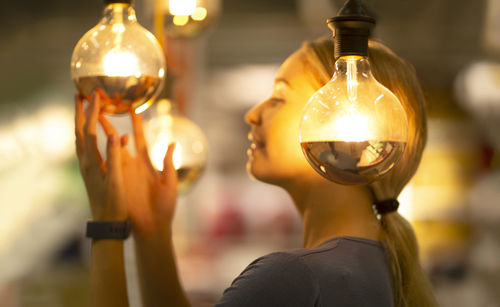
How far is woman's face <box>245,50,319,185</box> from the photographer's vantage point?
4.89ft

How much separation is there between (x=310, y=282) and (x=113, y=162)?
54 cm

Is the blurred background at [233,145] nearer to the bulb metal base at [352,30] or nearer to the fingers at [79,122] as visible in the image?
the fingers at [79,122]

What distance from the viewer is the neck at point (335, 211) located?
1462 millimetres

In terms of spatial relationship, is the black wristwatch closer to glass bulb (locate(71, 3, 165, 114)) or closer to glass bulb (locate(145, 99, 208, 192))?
glass bulb (locate(145, 99, 208, 192))

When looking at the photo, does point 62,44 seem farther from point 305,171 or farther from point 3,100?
point 305,171

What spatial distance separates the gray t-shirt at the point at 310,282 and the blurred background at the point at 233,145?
11.3ft

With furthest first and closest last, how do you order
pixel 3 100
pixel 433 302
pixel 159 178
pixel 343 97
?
pixel 3 100, pixel 159 178, pixel 433 302, pixel 343 97

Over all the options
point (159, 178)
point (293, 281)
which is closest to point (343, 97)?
point (293, 281)

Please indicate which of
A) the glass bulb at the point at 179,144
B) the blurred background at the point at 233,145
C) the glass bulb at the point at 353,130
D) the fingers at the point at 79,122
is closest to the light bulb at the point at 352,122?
the glass bulb at the point at 353,130

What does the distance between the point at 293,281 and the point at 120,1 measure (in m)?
0.57

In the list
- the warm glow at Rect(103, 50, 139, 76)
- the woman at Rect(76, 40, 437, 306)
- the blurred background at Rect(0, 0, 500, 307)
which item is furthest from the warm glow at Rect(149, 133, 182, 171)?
the blurred background at Rect(0, 0, 500, 307)

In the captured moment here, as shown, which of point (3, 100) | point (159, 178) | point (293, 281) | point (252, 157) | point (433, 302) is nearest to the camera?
point (293, 281)

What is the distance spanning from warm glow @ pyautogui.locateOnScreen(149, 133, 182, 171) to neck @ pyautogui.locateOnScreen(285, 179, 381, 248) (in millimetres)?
416

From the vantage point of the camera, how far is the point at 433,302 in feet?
4.79
